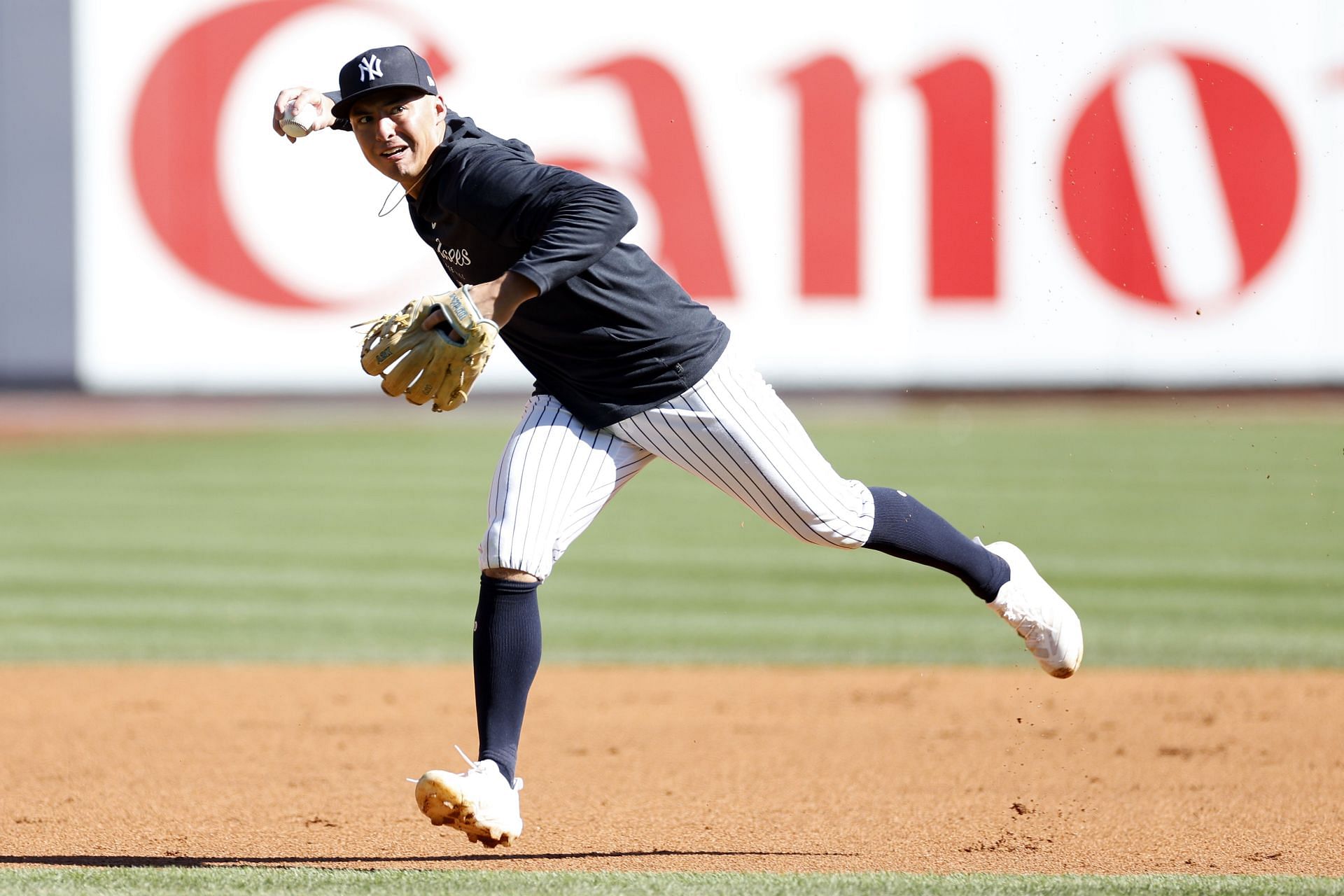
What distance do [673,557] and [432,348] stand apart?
627 cm

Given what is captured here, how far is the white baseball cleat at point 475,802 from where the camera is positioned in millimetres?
3189

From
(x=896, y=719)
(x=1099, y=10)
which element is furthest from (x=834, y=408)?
(x=896, y=719)

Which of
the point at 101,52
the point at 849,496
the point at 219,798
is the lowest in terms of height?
the point at 219,798

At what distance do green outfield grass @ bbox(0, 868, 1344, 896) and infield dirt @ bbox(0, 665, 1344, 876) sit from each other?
0.13 metres

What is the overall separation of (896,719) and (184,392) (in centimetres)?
1278

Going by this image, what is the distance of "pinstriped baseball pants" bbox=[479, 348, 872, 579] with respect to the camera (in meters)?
3.41

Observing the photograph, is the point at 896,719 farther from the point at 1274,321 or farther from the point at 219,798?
the point at 1274,321

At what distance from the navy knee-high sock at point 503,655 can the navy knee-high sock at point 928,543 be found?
821mm

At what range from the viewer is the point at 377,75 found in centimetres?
323

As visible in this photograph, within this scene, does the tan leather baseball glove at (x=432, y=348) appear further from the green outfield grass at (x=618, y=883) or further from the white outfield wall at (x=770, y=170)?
the white outfield wall at (x=770, y=170)

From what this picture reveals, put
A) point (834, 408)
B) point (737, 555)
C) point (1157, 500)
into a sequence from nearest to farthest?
Result: point (737, 555) → point (1157, 500) → point (834, 408)

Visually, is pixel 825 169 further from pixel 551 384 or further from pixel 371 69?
pixel 371 69

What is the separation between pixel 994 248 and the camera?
53.8ft

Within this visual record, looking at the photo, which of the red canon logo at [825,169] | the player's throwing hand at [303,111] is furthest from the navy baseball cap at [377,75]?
the red canon logo at [825,169]
